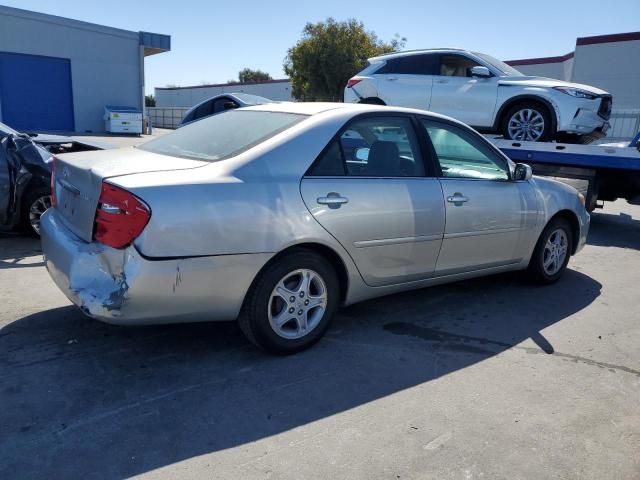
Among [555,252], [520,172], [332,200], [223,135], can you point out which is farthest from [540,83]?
[223,135]

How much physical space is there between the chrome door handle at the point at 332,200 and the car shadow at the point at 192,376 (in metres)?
0.99

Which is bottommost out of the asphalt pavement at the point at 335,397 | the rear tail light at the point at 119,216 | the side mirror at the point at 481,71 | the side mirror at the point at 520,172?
A: the asphalt pavement at the point at 335,397

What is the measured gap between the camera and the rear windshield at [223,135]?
11.5ft

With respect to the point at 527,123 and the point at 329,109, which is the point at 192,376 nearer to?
the point at 329,109

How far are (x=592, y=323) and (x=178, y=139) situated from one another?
358 centimetres

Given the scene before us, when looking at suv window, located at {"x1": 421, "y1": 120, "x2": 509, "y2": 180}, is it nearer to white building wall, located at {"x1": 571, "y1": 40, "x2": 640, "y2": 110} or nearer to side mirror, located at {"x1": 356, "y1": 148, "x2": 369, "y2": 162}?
side mirror, located at {"x1": 356, "y1": 148, "x2": 369, "y2": 162}

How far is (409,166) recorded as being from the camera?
13.3 ft

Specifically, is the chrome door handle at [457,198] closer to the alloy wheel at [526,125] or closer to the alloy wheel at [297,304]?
the alloy wheel at [297,304]

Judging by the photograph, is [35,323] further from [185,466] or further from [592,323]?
[592,323]

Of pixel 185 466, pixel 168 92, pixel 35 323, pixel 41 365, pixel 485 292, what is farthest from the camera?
pixel 168 92

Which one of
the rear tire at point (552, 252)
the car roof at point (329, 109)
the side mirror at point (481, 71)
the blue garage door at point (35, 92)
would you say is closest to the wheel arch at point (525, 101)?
the side mirror at point (481, 71)

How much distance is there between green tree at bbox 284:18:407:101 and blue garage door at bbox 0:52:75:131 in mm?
13653

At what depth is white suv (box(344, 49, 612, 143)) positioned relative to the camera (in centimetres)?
782

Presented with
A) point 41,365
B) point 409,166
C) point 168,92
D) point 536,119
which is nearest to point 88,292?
point 41,365
